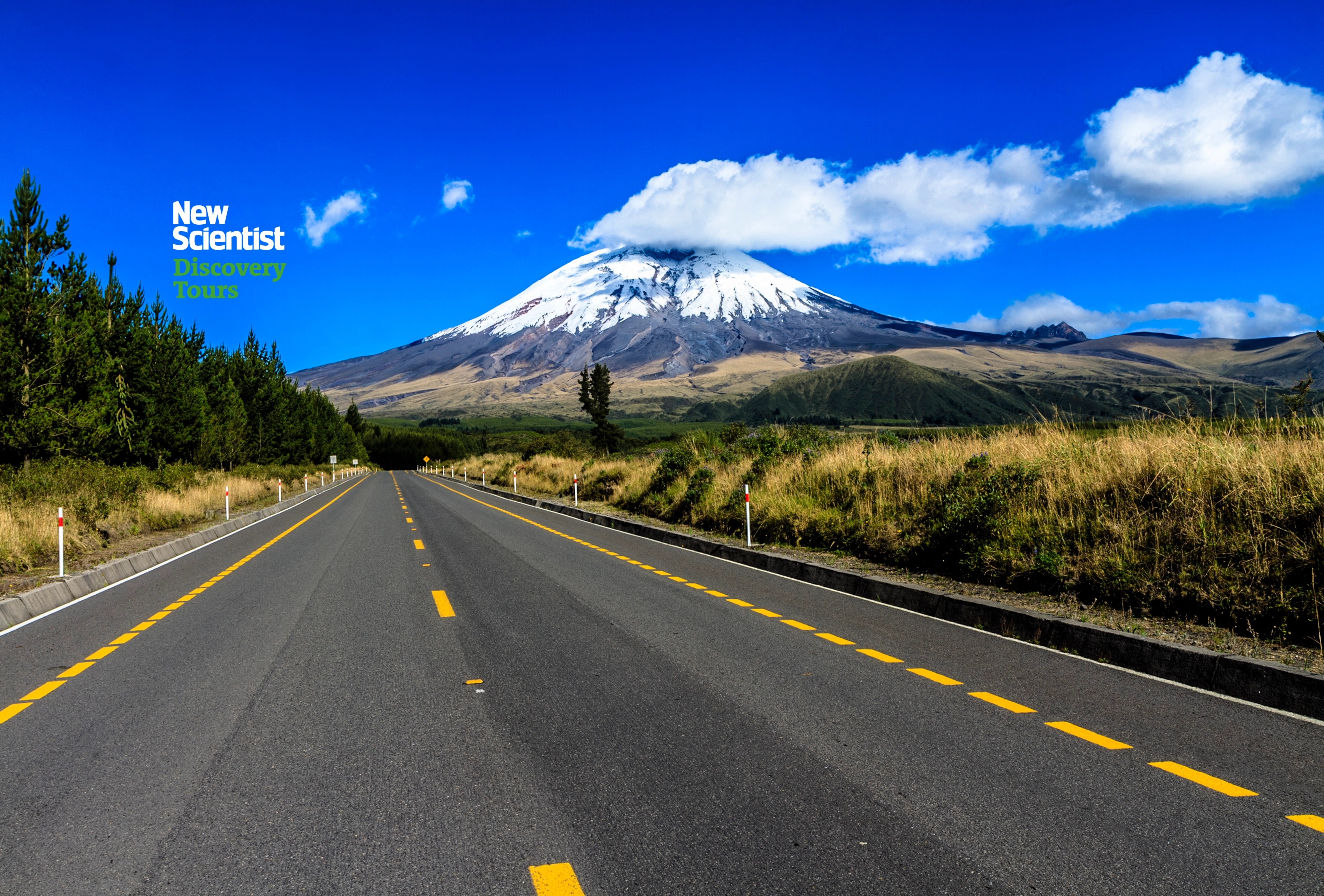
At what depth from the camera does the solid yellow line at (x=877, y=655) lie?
654cm

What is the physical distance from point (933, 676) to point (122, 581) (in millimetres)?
11715

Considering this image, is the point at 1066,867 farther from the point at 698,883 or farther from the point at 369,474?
the point at 369,474

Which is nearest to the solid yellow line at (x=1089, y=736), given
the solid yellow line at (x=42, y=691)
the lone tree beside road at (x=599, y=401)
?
the solid yellow line at (x=42, y=691)

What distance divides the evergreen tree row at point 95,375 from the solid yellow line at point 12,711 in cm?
2345

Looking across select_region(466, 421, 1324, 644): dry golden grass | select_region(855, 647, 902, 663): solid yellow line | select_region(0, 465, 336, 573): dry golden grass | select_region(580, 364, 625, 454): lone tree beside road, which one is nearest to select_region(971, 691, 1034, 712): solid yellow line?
select_region(855, 647, 902, 663): solid yellow line

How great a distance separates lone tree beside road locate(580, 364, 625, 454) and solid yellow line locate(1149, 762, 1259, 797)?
213 ft

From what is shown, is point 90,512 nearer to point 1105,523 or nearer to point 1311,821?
point 1105,523

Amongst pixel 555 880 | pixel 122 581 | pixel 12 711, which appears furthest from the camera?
pixel 122 581

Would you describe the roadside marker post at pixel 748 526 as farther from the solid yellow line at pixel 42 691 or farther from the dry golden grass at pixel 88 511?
the dry golden grass at pixel 88 511

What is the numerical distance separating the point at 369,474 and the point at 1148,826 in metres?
107

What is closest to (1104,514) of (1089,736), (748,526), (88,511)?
(1089,736)

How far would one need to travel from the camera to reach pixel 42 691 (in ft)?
19.1

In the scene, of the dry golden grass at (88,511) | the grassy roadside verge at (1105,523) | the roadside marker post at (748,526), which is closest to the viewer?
the grassy roadside verge at (1105,523)

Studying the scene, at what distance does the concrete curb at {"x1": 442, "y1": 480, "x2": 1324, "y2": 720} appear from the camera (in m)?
5.35
